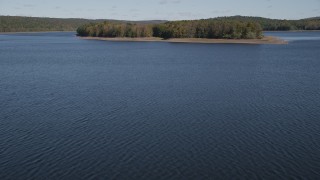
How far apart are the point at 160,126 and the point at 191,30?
124841mm

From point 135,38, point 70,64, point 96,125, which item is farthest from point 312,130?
point 135,38

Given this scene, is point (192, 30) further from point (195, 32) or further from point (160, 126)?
point (160, 126)

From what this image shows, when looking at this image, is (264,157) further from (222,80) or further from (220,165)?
(222,80)

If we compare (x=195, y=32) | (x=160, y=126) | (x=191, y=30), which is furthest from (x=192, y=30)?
(x=160, y=126)

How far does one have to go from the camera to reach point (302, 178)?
20719mm

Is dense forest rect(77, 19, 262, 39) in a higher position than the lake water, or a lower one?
higher

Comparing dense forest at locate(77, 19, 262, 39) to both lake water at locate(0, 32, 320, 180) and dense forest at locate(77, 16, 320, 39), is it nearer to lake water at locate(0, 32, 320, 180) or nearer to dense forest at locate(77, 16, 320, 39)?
dense forest at locate(77, 16, 320, 39)

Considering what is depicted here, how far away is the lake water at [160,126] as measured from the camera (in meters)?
22.1

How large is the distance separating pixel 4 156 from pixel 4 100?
1641 centimetres

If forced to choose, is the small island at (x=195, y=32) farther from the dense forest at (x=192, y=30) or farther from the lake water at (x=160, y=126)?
the lake water at (x=160, y=126)

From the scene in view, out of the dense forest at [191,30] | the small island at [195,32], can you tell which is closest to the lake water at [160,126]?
the small island at [195,32]

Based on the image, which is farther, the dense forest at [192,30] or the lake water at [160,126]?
the dense forest at [192,30]

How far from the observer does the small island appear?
455 feet

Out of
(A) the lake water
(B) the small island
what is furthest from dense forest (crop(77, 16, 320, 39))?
(A) the lake water
